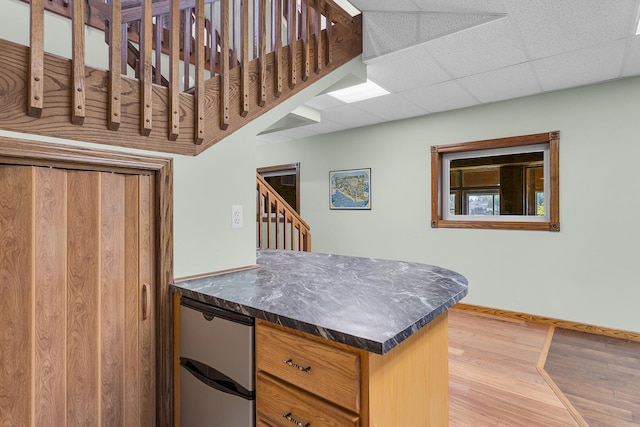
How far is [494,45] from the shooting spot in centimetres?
248

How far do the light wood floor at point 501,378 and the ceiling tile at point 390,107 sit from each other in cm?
245

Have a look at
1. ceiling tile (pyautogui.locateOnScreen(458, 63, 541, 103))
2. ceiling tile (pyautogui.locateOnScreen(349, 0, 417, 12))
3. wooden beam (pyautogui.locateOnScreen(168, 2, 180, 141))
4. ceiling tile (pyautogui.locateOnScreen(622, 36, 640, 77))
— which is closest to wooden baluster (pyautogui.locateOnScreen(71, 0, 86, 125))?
wooden beam (pyautogui.locateOnScreen(168, 2, 180, 141))

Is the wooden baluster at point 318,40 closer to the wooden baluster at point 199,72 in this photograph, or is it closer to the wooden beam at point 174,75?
the wooden baluster at point 199,72

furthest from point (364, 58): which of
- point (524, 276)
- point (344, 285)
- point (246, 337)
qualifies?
point (524, 276)

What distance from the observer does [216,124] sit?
1.77 metres

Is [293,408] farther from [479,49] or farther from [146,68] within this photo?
[479,49]

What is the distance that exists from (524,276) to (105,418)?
377cm

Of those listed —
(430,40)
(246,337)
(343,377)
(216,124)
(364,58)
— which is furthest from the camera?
(364,58)

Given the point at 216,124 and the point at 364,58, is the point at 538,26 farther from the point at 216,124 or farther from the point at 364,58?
the point at 216,124

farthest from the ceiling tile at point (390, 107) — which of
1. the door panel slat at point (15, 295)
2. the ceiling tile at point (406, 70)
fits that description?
the door panel slat at point (15, 295)

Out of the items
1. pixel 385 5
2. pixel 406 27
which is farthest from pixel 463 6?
pixel 385 5

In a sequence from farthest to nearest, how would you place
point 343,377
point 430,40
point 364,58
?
1. point 364,58
2. point 430,40
3. point 343,377

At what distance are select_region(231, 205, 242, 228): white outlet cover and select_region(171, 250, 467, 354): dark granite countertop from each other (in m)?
0.28

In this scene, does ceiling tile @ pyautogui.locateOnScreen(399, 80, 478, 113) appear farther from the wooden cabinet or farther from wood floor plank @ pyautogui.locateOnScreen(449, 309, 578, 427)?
the wooden cabinet
